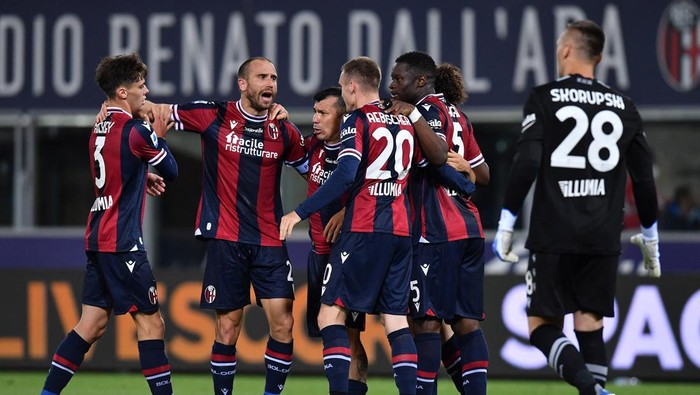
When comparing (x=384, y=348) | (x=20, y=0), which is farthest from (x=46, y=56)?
(x=384, y=348)

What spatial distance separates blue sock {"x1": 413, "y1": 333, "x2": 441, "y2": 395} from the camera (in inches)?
281

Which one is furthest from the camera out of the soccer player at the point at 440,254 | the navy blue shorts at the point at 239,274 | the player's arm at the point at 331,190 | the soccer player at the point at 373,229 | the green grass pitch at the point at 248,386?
the green grass pitch at the point at 248,386

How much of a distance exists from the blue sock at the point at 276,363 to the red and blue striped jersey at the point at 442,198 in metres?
1.15

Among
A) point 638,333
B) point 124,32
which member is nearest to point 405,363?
point 638,333

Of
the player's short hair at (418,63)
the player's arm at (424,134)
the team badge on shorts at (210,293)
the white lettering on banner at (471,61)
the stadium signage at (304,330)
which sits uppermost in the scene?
the white lettering on banner at (471,61)

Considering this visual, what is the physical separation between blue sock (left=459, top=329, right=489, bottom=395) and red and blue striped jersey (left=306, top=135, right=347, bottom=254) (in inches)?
42.9

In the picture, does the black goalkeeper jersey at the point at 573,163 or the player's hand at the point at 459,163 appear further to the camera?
the player's hand at the point at 459,163

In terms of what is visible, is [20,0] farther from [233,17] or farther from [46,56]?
[233,17]

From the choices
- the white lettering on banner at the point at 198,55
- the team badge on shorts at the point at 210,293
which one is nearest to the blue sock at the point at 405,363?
the team badge on shorts at the point at 210,293

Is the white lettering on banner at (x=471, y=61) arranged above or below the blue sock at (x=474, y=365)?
above

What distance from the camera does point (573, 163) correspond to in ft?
20.9

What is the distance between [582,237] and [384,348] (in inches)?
177

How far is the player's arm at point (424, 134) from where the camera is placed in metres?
7.04

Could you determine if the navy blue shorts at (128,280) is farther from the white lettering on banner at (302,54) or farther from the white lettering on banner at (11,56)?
the white lettering on banner at (11,56)
